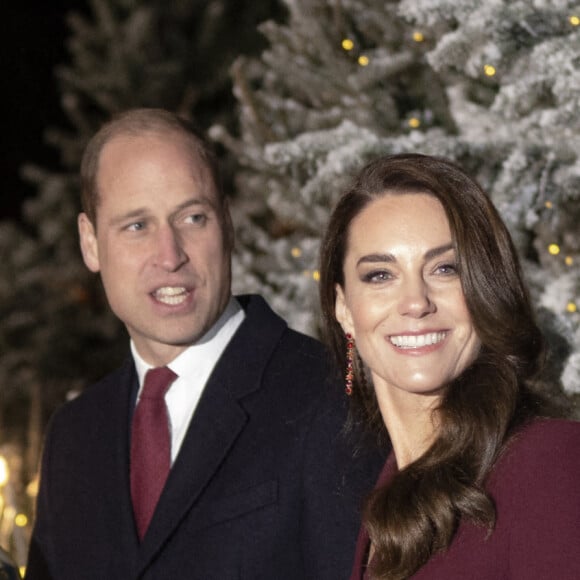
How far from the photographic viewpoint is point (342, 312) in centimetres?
254

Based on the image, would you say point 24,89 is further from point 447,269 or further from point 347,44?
point 447,269

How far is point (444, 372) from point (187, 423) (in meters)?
0.71

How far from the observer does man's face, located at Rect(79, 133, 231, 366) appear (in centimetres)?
262

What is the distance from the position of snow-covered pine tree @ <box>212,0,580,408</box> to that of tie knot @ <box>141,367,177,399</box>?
1.06 metres

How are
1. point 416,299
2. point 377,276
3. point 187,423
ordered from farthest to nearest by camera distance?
point 187,423 → point 377,276 → point 416,299

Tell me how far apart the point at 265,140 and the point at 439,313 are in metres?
2.62

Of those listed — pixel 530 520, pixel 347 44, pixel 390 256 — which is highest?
pixel 347 44

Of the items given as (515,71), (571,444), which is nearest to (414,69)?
(515,71)

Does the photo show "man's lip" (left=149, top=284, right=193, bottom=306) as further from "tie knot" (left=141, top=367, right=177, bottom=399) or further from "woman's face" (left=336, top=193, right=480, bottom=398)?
"woman's face" (left=336, top=193, right=480, bottom=398)

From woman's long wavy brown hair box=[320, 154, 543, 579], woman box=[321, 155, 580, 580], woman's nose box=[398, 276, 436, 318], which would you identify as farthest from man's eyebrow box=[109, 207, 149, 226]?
woman's nose box=[398, 276, 436, 318]

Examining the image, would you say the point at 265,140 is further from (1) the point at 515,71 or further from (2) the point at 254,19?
(2) the point at 254,19

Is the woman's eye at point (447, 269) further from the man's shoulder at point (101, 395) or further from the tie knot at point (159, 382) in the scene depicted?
the man's shoulder at point (101, 395)

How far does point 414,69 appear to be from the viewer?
4.51 meters

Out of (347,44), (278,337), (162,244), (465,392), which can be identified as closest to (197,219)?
(162,244)
